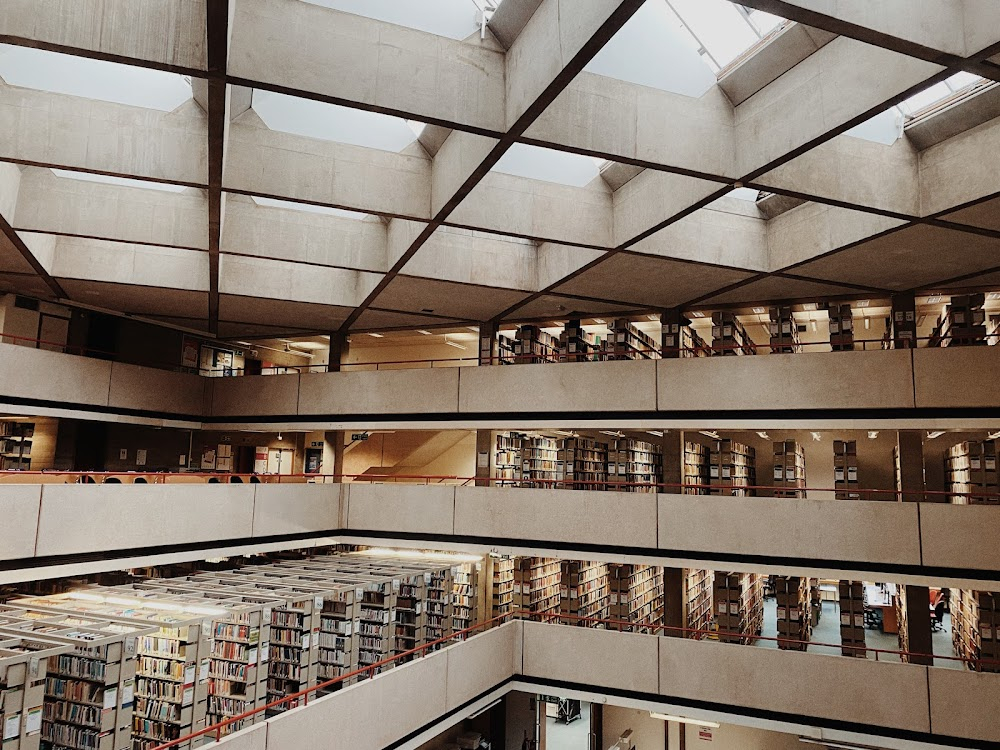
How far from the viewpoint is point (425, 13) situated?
5.51 m

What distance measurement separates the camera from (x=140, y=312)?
1324cm

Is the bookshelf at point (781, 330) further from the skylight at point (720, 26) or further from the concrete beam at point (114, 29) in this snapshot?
the concrete beam at point (114, 29)

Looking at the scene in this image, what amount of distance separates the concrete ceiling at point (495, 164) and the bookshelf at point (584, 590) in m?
4.70

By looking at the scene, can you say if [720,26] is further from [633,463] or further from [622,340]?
[633,463]

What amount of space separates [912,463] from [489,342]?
701cm

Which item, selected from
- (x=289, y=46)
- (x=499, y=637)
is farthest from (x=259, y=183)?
(x=499, y=637)

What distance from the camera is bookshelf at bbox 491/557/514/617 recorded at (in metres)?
13.9

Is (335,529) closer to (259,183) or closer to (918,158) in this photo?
(259,183)

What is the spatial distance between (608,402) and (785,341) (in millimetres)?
2879

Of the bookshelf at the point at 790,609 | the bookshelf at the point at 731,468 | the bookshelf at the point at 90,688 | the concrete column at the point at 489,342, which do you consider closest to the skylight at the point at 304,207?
the concrete column at the point at 489,342

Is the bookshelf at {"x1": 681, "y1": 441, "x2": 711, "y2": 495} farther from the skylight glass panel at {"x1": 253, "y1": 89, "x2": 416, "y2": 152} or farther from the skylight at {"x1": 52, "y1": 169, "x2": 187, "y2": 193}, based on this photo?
the skylight at {"x1": 52, "y1": 169, "x2": 187, "y2": 193}

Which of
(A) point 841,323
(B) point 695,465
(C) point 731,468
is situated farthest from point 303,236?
(B) point 695,465

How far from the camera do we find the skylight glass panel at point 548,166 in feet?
25.1

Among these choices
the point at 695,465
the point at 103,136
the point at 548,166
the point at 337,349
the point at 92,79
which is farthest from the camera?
the point at 695,465
